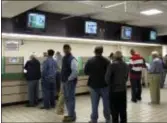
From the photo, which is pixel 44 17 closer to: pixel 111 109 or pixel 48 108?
pixel 48 108

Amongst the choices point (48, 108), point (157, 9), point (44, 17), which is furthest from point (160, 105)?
point (44, 17)

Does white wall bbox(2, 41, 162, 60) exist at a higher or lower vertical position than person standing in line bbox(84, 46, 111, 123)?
higher

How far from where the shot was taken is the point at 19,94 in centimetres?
669

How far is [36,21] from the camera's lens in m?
6.22

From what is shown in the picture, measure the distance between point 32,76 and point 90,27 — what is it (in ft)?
7.32

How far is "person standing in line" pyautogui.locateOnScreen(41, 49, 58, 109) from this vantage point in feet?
19.1

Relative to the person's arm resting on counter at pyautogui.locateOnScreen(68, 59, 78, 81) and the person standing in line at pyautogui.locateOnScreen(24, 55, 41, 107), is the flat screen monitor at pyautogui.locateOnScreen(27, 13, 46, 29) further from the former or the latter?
the person's arm resting on counter at pyautogui.locateOnScreen(68, 59, 78, 81)

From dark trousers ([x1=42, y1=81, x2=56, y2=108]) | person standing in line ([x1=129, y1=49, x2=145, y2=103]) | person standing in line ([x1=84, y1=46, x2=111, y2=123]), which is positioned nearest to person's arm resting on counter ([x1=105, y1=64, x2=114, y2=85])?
person standing in line ([x1=84, y1=46, x2=111, y2=123])

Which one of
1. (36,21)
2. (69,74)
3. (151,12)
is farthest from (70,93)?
(151,12)

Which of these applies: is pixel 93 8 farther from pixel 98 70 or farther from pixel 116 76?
pixel 116 76

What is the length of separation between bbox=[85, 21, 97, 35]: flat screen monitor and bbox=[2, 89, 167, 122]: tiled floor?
2095 millimetres

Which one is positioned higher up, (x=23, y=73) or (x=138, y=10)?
(x=138, y=10)

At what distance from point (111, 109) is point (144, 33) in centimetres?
549

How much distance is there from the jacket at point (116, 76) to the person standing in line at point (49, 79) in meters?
2.09
